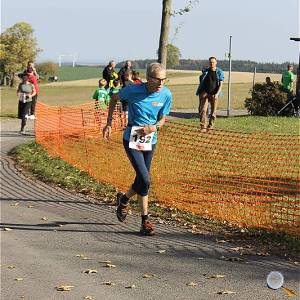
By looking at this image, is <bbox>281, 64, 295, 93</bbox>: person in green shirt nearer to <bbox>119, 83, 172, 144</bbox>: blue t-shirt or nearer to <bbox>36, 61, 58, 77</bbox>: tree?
<bbox>119, 83, 172, 144</bbox>: blue t-shirt

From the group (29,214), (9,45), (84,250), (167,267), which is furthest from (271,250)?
(9,45)

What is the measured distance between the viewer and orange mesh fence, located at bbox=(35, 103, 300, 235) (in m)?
8.76

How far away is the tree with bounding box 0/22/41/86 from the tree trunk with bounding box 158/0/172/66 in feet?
280

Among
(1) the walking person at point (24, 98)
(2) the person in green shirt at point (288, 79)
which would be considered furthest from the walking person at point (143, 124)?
(2) the person in green shirt at point (288, 79)

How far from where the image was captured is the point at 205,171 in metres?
11.7

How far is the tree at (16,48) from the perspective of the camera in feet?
336

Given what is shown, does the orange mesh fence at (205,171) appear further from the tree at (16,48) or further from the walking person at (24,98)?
the tree at (16,48)

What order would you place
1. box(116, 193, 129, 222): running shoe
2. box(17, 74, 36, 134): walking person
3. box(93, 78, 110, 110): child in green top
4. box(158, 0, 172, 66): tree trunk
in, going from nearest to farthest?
1. box(116, 193, 129, 222): running shoe
2. box(158, 0, 172, 66): tree trunk
3. box(93, 78, 110, 110): child in green top
4. box(17, 74, 36, 134): walking person

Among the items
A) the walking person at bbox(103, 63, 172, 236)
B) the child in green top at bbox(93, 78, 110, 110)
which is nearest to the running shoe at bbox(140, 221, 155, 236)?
the walking person at bbox(103, 63, 172, 236)

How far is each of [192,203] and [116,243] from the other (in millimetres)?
2256

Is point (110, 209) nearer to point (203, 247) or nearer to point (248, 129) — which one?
point (203, 247)

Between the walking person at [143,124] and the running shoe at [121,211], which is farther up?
the walking person at [143,124]

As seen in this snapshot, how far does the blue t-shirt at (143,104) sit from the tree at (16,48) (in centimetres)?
9617

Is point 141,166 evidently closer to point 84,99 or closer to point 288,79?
point 288,79
